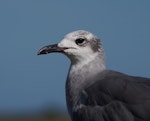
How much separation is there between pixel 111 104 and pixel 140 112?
483mm

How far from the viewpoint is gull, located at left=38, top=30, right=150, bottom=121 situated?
10.1 metres

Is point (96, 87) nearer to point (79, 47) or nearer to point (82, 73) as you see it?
point (82, 73)

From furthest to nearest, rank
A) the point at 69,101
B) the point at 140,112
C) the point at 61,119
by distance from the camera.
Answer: the point at 61,119 → the point at 69,101 → the point at 140,112

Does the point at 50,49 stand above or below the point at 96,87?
above

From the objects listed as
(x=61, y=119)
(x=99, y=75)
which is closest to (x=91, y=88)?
(x=99, y=75)

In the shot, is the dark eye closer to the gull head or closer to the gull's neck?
the gull head

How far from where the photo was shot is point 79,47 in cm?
1106

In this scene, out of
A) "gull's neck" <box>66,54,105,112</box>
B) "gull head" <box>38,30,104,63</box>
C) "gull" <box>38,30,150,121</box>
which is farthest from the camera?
"gull head" <box>38,30,104,63</box>

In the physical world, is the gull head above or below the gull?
above

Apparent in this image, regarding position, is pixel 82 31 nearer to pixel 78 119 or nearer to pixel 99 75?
pixel 99 75

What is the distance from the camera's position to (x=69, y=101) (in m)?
10.8

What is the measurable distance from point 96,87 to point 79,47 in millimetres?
808

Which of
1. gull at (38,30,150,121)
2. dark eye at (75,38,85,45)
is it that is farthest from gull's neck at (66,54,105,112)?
dark eye at (75,38,85,45)

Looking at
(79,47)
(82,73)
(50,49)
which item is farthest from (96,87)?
(50,49)
